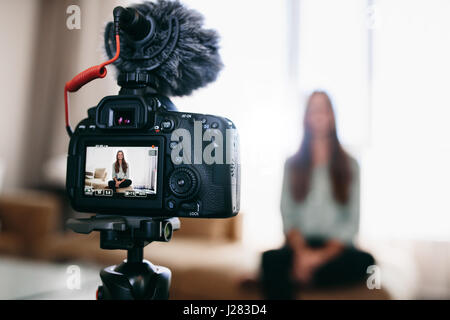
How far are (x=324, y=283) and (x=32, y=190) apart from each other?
1.63 metres

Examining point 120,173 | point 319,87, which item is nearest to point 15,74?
point 319,87

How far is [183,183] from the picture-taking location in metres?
0.46

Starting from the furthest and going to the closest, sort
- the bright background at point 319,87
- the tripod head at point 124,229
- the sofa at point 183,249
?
the sofa at point 183,249
the bright background at point 319,87
the tripod head at point 124,229

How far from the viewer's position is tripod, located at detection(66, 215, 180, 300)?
45 cm

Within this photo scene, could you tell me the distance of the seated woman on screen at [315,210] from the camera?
1.09 meters

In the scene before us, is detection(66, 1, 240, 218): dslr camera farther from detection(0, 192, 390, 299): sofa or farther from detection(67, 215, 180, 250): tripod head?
detection(0, 192, 390, 299): sofa

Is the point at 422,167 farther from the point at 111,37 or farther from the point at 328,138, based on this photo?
the point at 111,37

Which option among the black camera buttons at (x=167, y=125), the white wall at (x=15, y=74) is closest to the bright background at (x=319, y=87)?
the white wall at (x=15, y=74)

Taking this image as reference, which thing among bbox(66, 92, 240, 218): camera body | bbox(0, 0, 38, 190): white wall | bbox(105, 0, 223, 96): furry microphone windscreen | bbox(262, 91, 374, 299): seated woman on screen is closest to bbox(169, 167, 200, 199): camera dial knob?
bbox(66, 92, 240, 218): camera body

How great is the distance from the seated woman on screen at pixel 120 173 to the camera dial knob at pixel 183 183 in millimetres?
60

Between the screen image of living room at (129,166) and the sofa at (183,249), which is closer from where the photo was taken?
the screen image of living room at (129,166)

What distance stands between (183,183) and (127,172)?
8 cm

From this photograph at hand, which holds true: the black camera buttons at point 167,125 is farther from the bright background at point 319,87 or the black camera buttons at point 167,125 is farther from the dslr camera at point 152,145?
the bright background at point 319,87

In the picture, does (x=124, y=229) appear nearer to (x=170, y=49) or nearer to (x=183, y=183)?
(x=183, y=183)
